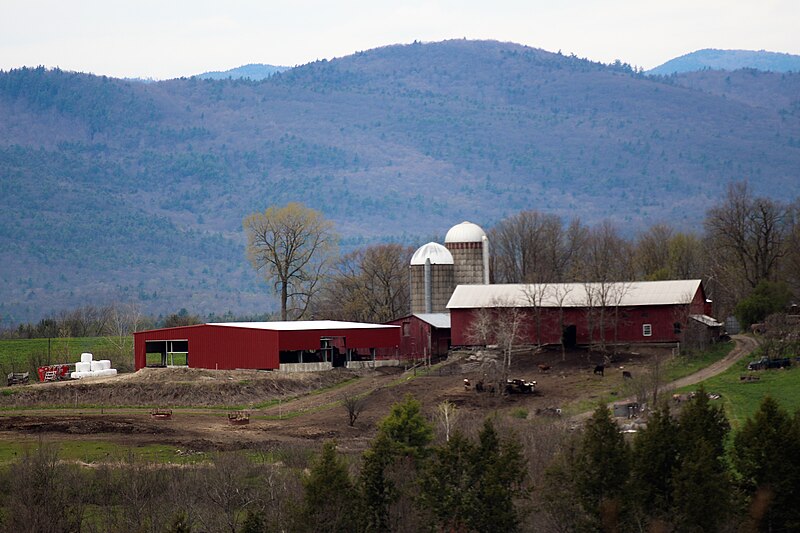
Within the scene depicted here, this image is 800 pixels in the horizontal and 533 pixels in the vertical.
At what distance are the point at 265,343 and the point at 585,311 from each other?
16879 mm

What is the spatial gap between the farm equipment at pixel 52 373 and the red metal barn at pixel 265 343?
5.10 metres

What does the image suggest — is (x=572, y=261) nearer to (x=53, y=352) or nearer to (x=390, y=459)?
(x=53, y=352)

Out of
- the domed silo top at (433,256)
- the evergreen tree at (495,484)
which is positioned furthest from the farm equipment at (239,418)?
the domed silo top at (433,256)

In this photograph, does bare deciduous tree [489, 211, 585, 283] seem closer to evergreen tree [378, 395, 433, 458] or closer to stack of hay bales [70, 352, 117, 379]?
stack of hay bales [70, 352, 117, 379]

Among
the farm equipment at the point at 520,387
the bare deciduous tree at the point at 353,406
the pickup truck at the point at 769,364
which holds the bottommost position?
the bare deciduous tree at the point at 353,406

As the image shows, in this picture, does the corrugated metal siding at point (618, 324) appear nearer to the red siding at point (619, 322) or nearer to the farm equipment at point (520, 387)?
the red siding at point (619, 322)

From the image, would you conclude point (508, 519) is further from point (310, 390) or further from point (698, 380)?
point (310, 390)

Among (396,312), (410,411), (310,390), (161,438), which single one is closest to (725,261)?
(396,312)

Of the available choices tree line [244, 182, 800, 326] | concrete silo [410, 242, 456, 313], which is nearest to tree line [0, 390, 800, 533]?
tree line [244, 182, 800, 326]

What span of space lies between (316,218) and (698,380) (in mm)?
46469

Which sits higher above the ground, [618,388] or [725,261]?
[725,261]

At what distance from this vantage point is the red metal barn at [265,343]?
70125mm

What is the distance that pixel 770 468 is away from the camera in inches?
1314

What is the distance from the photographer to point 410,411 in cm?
3809
